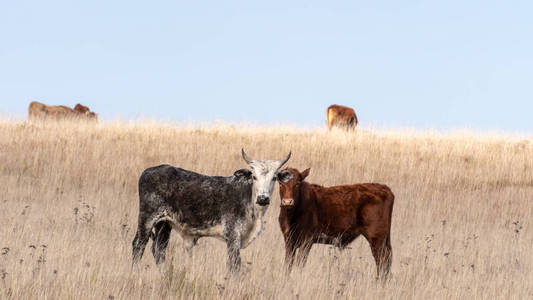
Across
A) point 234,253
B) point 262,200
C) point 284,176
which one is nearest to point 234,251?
point 234,253

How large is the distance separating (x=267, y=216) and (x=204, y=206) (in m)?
4.74

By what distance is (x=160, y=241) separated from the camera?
833 cm

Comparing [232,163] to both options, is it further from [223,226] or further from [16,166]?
[223,226]

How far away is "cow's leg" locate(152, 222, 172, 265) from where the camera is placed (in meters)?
8.23

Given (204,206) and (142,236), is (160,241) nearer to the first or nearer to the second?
(142,236)

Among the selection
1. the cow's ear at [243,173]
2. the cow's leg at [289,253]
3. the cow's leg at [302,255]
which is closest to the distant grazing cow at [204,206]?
the cow's ear at [243,173]

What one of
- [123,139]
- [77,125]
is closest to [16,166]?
[123,139]

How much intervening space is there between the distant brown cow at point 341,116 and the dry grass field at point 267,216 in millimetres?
4594

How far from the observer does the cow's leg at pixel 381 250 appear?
831cm

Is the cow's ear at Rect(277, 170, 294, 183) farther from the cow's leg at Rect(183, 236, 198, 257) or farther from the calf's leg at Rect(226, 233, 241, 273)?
the cow's leg at Rect(183, 236, 198, 257)

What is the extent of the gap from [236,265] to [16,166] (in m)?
12.5

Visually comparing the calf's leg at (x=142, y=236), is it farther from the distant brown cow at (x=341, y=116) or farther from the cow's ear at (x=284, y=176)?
the distant brown cow at (x=341, y=116)

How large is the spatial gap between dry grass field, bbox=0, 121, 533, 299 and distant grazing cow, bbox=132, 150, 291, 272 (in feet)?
0.99

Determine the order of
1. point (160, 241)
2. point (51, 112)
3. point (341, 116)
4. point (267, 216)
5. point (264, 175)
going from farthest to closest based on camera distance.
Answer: point (51, 112) < point (341, 116) < point (267, 216) < point (160, 241) < point (264, 175)
